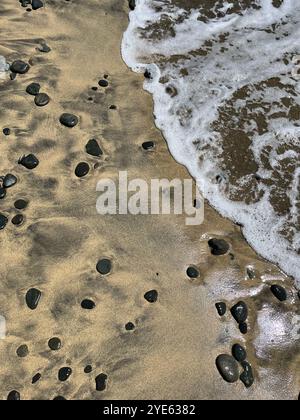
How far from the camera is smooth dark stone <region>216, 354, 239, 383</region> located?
3.44 meters

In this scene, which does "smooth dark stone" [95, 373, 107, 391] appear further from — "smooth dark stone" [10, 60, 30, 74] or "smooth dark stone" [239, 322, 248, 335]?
"smooth dark stone" [10, 60, 30, 74]

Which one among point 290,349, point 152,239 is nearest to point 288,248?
point 290,349

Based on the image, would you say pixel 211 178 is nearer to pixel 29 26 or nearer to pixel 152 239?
pixel 152 239

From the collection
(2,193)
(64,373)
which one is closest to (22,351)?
(64,373)

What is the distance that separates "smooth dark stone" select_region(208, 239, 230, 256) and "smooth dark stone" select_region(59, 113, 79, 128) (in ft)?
6.22

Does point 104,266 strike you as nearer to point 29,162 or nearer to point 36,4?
point 29,162

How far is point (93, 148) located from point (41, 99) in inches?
34.6

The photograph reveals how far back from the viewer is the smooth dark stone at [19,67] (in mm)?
4965

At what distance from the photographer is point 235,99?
16.8 ft

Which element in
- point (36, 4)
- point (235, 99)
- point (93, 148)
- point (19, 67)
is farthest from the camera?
point (36, 4)

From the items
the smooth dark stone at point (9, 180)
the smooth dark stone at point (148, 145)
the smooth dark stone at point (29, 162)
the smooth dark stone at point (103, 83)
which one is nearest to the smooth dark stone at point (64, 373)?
the smooth dark stone at point (9, 180)

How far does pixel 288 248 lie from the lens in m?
4.17

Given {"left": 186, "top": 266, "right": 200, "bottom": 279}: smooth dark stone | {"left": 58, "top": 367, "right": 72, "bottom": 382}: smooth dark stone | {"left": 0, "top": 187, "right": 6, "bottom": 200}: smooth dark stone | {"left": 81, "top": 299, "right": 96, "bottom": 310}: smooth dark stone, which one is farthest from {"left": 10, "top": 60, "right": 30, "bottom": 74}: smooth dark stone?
{"left": 58, "top": 367, "right": 72, "bottom": 382}: smooth dark stone
